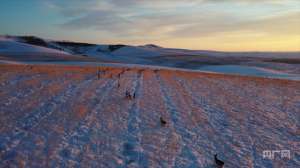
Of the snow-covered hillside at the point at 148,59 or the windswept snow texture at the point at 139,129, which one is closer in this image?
the windswept snow texture at the point at 139,129

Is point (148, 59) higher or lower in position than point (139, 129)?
lower

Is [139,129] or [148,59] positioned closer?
[139,129]

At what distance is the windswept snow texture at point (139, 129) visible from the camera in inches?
274

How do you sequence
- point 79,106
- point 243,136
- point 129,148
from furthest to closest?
1. point 79,106
2. point 243,136
3. point 129,148

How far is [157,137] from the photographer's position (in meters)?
8.52

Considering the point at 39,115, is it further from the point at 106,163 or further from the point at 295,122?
the point at 295,122

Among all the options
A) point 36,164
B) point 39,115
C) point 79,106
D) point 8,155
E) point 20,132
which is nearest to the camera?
point 36,164

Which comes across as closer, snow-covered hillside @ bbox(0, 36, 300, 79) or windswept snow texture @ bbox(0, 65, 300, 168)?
windswept snow texture @ bbox(0, 65, 300, 168)

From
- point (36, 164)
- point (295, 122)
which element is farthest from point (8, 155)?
point (295, 122)

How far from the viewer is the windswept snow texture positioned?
6.97 m

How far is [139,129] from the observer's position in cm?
919

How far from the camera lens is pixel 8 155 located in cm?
681

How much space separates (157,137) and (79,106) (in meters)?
4.25

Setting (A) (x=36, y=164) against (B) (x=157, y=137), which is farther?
(B) (x=157, y=137)
